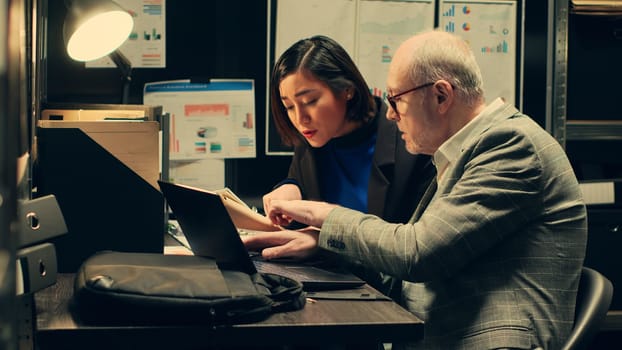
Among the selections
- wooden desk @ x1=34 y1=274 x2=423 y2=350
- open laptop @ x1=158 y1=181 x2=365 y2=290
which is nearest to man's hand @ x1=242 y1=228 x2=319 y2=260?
open laptop @ x1=158 y1=181 x2=365 y2=290

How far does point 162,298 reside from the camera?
1.09 meters

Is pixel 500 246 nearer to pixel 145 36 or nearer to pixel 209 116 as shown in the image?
pixel 209 116

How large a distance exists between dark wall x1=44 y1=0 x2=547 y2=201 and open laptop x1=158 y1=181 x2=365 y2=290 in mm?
1206

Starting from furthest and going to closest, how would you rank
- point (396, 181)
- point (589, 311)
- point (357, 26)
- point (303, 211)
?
1. point (357, 26)
2. point (396, 181)
3. point (303, 211)
4. point (589, 311)

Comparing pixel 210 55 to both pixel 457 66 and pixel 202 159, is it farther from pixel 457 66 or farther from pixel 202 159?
pixel 457 66

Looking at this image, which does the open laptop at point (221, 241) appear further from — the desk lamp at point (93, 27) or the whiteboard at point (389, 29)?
the whiteboard at point (389, 29)

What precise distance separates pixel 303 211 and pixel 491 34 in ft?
5.35

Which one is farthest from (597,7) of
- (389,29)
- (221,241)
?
A: (221,241)

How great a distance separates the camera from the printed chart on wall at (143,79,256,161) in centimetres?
273

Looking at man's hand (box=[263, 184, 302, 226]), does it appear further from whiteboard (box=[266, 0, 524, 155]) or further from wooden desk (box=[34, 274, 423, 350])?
wooden desk (box=[34, 274, 423, 350])

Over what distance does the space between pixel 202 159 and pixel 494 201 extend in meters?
1.59

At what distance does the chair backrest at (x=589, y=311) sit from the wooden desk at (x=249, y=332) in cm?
33

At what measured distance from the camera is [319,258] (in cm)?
164

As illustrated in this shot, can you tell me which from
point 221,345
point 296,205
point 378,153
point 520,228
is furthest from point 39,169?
point 520,228
